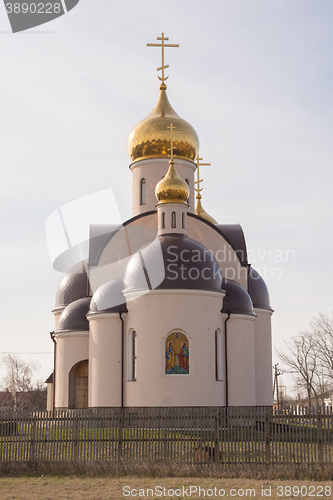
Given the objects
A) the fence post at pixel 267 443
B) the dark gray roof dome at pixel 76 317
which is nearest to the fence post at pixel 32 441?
the fence post at pixel 267 443

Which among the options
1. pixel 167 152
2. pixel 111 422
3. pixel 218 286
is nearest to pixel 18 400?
pixel 167 152

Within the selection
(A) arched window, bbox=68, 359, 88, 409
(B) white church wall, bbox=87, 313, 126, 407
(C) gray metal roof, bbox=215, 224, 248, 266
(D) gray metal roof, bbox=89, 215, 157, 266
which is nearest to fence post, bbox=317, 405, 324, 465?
(B) white church wall, bbox=87, 313, 126, 407

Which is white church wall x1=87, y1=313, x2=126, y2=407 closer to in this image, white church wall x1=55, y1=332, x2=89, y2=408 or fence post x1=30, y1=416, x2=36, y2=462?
white church wall x1=55, y1=332, x2=89, y2=408

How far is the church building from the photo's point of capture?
1741cm

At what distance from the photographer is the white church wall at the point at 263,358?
21469 millimetres

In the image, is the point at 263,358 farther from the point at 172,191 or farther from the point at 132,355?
the point at 172,191

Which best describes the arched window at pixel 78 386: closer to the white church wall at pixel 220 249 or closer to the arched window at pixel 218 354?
the arched window at pixel 218 354

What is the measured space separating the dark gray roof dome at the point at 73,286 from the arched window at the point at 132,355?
503cm

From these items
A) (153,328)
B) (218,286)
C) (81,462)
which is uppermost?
(218,286)

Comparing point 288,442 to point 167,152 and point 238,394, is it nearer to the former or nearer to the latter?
point 238,394

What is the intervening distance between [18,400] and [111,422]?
101ft

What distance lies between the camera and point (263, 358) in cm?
2173

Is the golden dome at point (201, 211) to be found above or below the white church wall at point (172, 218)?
above

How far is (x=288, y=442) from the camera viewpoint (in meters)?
11.3
